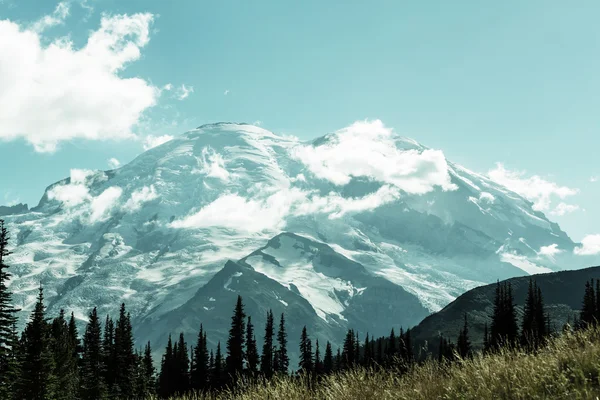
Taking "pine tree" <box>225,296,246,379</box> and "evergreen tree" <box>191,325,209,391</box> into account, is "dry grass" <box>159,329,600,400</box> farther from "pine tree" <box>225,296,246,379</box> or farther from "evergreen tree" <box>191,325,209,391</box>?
"evergreen tree" <box>191,325,209,391</box>

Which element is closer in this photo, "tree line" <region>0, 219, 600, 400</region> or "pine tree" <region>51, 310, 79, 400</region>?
"tree line" <region>0, 219, 600, 400</region>

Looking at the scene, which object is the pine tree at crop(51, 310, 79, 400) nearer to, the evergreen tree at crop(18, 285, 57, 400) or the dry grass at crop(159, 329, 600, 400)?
the evergreen tree at crop(18, 285, 57, 400)

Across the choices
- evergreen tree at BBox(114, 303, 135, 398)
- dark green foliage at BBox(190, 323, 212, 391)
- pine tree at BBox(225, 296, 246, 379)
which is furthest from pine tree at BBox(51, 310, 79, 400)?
pine tree at BBox(225, 296, 246, 379)

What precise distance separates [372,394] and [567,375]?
2558mm

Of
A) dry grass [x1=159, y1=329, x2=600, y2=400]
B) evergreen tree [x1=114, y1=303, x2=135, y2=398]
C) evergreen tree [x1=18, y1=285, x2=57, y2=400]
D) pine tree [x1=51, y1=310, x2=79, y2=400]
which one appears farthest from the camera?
evergreen tree [x1=114, y1=303, x2=135, y2=398]

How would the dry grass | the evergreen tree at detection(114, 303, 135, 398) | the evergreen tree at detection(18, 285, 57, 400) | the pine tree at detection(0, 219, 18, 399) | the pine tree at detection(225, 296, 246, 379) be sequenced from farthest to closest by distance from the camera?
the pine tree at detection(225, 296, 246, 379) < the evergreen tree at detection(114, 303, 135, 398) < the evergreen tree at detection(18, 285, 57, 400) < the pine tree at detection(0, 219, 18, 399) < the dry grass

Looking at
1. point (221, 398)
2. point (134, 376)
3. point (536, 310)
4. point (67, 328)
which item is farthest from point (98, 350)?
point (221, 398)

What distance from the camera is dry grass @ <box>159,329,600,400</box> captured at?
6.99 metres

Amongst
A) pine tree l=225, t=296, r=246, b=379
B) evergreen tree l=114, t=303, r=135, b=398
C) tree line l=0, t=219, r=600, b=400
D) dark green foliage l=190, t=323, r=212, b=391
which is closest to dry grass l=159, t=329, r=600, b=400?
Answer: tree line l=0, t=219, r=600, b=400

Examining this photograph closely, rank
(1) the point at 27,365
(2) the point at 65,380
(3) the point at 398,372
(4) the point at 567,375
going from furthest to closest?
1. (2) the point at 65,380
2. (1) the point at 27,365
3. (3) the point at 398,372
4. (4) the point at 567,375

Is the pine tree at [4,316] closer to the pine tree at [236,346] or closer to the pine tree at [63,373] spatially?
the pine tree at [63,373]

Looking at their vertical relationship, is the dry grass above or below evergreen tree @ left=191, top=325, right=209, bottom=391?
above

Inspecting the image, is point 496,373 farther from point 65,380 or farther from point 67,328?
point 67,328

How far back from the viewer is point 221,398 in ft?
34.0
